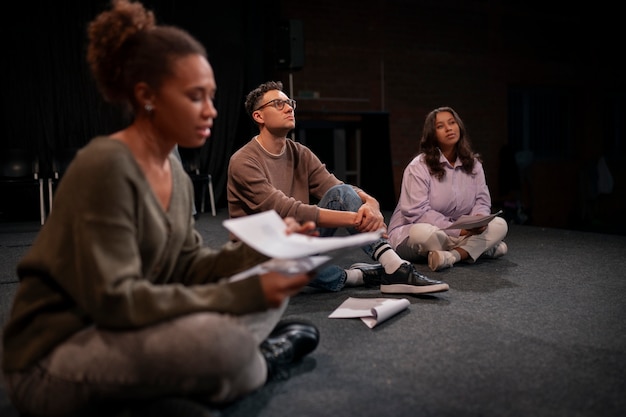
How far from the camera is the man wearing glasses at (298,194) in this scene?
2.29 meters

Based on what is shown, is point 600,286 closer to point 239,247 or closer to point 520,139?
point 239,247

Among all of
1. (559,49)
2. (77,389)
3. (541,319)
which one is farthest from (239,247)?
(559,49)

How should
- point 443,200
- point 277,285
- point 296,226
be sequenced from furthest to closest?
point 443,200 → point 296,226 → point 277,285

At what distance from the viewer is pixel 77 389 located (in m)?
1.13

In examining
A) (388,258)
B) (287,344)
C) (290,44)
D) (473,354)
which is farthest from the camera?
(290,44)

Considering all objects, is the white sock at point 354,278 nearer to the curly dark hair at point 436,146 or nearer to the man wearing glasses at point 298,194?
the man wearing glasses at point 298,194

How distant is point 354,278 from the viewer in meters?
2.70

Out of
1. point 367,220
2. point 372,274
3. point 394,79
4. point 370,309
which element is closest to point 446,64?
point 394,79

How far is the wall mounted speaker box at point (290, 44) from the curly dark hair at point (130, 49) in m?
4.92

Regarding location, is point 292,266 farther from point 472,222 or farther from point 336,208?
point 472,222

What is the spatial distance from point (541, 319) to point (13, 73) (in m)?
5.60

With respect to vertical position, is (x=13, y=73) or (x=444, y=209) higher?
(x=13, y=73)

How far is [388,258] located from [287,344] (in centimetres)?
107

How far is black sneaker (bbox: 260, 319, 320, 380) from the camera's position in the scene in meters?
1.54
